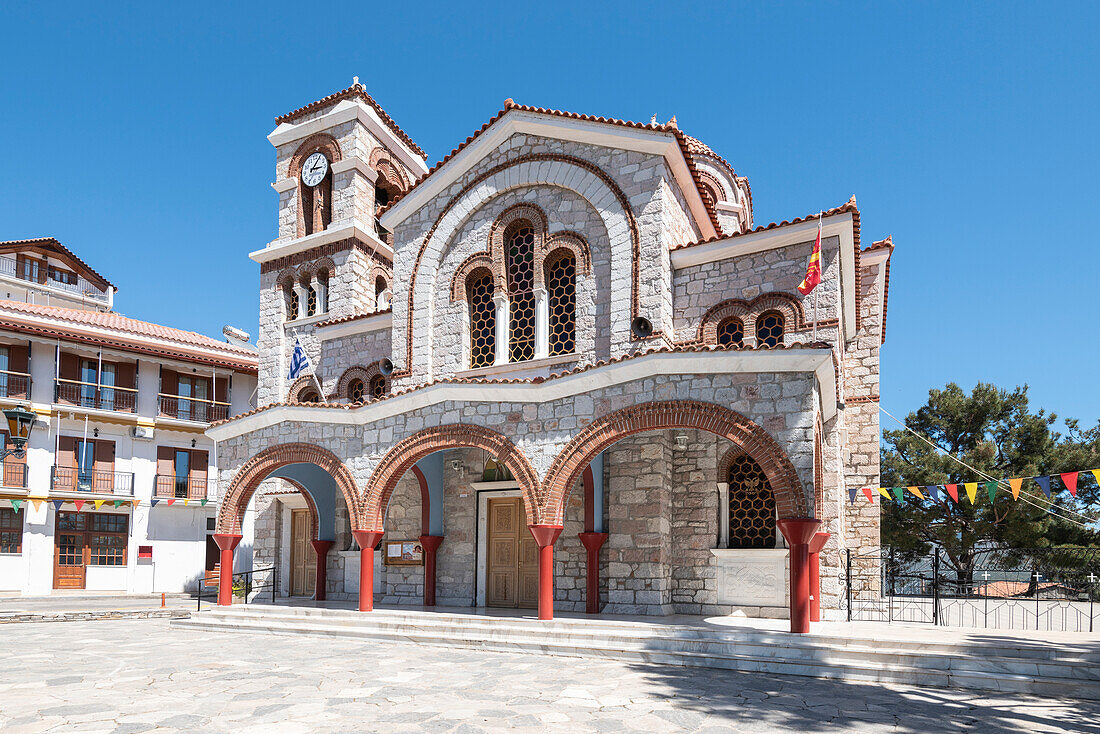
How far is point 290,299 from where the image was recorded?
65.4 ft

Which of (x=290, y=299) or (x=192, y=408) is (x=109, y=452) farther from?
(x=290, y=299)

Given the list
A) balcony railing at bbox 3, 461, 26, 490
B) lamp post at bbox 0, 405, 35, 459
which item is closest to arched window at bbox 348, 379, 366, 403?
lamp post at bbox 0, 405, 35, 459

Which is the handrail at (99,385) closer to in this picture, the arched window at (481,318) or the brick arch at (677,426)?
the arched window at (481,318)

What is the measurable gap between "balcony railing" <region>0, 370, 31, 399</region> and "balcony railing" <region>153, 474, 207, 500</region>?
15.6ft

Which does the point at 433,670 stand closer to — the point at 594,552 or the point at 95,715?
the point at 95,715

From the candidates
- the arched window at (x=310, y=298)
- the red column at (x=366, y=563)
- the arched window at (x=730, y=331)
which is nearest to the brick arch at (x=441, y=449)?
the red column at (x=366, y=563)

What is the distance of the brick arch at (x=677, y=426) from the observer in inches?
393

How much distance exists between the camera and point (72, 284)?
38.9 metres

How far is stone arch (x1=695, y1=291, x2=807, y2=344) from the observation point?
13.1 meters

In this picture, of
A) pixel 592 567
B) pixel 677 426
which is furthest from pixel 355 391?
pixel 677 426

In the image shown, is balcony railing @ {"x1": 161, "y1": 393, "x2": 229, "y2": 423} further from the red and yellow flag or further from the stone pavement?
the red and yellow flag

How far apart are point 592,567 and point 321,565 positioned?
22.0ft

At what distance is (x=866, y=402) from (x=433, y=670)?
10.6m

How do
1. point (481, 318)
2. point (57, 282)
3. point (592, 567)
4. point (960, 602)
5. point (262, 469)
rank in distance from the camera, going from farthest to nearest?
point (57, 282), point (481, 318), point (960, 602), point (262, 469), point (592, 567)
